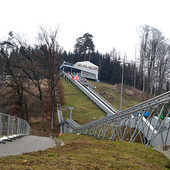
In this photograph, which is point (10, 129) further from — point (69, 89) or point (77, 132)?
point (69, 89)

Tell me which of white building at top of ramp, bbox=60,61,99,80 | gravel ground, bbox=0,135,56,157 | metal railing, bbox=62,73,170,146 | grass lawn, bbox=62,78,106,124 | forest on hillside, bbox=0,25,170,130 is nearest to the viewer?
gravel ground, bbox=0,135,56,157

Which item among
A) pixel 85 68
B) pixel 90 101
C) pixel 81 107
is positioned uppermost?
pixel 85 68

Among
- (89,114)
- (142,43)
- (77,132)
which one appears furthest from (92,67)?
(77,132)

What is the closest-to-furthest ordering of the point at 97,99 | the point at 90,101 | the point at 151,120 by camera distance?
the point at 151,120 → the point at 97,99 → the point at 90,101

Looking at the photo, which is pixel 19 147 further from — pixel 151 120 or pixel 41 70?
pixel 41 70

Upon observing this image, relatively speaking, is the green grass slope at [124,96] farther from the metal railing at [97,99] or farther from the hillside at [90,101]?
the metal railing at [97,99]

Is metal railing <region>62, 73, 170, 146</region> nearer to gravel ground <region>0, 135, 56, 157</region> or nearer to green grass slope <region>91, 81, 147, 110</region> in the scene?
gravel ground <region>0, 135, 56, 157</region>

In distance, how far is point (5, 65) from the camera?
31391mm

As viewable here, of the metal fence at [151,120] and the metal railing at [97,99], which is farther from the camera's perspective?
the metal railing at [97,99]

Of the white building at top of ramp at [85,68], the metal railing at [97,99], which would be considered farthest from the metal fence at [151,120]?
the white building at top of ramp at [85,68]

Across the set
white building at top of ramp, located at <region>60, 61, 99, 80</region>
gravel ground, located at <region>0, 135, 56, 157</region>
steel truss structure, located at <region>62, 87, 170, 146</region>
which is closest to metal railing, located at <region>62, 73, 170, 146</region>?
steel truss structure, located at <region>62, 87, 170, 146</region>

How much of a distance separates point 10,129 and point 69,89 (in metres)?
53.0

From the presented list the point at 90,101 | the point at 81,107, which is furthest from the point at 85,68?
the point at 81,107

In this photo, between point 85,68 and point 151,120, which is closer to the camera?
point 151,120
